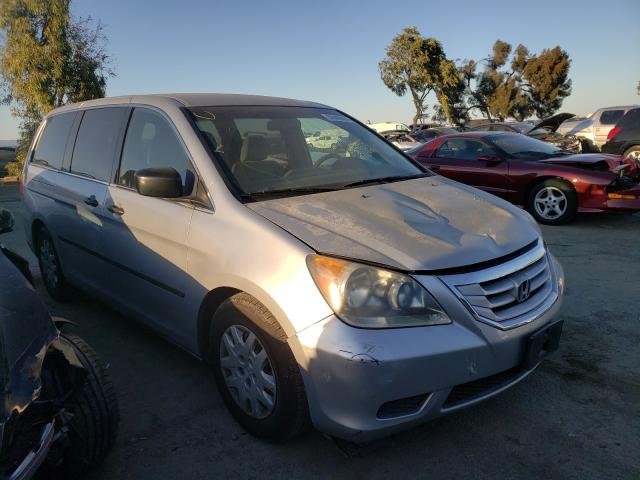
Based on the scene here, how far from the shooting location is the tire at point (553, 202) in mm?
7203

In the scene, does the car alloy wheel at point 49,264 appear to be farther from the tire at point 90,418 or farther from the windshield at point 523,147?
the windshield at point 523,147

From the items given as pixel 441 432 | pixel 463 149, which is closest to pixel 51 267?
pixel 441 432

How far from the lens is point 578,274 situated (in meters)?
4.95

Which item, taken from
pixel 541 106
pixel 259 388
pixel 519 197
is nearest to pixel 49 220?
pixel 259 388

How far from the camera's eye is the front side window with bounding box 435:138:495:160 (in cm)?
806

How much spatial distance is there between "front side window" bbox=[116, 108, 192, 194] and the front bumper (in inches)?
52.0

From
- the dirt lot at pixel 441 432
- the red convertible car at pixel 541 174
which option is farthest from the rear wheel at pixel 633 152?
the dirt lot at pixel 441 432

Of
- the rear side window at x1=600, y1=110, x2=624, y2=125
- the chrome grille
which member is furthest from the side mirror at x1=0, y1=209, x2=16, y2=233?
the rear side window at x1=600, y1=110, x2=624, y2=125

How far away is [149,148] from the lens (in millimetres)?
3248

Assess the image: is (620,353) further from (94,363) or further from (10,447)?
(10,447)

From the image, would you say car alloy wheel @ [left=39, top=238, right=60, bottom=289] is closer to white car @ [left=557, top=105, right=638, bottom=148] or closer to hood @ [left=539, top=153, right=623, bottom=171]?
hood @ [left=539, top=153, right=623, bottom=171]

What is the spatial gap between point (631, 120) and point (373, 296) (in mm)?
11278

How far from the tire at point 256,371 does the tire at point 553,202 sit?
20.3 feet

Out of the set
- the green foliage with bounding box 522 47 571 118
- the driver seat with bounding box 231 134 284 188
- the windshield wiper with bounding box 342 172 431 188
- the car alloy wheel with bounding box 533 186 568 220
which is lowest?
the car alloy wheel with bounding box 533 186 568 220
